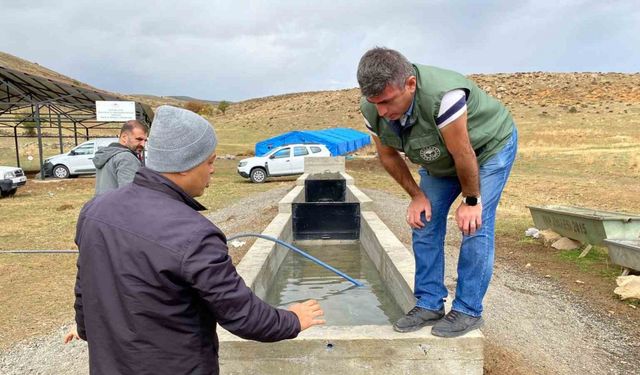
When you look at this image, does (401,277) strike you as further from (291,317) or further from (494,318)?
(291,317)

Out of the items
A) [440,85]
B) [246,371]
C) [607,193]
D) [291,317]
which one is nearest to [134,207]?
[291,317]

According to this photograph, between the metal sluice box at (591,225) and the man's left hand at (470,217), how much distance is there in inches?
169

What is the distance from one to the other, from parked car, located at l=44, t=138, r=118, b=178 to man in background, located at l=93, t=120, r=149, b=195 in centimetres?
1588

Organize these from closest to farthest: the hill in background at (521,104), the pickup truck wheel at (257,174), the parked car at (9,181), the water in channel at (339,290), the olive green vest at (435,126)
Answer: the olive green vest at (435,126)
the water in channel at (339,290)
the parked car at (9,181)
the pickup truck wheel at (257,174)
the hill in background at (521,104)

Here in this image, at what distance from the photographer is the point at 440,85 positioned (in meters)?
2.52

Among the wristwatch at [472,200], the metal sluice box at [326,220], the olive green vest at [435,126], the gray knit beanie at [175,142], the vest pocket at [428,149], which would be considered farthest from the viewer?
the metal sluice box at [326,220]

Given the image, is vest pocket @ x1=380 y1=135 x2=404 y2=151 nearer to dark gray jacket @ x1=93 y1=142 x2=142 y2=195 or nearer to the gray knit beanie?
the gray knit beanie

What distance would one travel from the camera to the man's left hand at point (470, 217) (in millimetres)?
2775

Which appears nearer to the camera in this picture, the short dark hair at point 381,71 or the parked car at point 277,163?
the short dark hair at point 381,71

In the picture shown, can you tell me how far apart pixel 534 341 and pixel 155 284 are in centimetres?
381

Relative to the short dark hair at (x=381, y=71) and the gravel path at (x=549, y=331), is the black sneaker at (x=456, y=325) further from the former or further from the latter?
the short dark hair at (x=381, y=71)

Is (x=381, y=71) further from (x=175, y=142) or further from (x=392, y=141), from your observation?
(x=175, y=142)

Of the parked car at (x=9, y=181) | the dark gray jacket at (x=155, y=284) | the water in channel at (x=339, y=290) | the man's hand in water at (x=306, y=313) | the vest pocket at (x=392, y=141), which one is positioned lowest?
the parked car at (x=9, y=181)

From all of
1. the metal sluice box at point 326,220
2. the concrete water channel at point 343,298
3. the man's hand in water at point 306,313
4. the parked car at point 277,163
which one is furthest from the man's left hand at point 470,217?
the parked car at point 277,163
